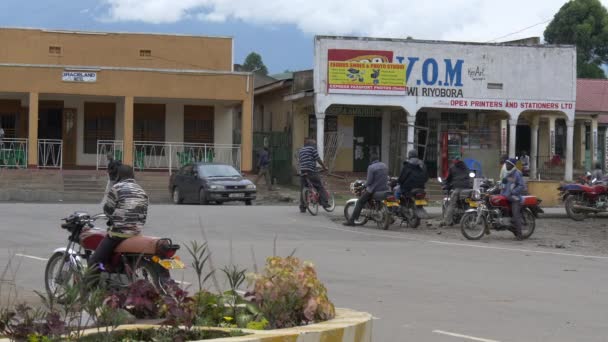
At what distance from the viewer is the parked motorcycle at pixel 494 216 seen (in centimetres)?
1855

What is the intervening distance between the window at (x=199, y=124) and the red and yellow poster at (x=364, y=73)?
665cm

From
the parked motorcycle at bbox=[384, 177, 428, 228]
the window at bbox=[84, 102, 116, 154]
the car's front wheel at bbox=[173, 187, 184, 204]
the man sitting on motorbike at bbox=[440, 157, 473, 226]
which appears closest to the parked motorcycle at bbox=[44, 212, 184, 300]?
the parked motorcycle at bbox=[384, 177, 428, 228]

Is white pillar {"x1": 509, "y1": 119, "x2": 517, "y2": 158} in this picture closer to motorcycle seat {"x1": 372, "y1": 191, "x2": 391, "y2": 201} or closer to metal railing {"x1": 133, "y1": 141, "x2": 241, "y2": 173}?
metal railing {"x1": 133, "y1": 141, "x2": 241, "y2": 173}

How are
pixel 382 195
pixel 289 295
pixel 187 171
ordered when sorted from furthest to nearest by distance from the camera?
pixel 187 171
pixel 382 195
pixel 289 295

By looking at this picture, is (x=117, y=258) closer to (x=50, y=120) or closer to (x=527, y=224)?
(x=527, y=224)

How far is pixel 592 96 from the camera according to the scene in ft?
141

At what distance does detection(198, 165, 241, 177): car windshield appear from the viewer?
29734 millimetres

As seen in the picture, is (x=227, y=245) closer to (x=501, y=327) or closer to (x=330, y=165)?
(x=501, y=327)

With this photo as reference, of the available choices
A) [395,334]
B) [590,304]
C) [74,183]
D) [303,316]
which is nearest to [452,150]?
[74,183]

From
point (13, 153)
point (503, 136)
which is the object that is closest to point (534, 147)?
point (503, 136)

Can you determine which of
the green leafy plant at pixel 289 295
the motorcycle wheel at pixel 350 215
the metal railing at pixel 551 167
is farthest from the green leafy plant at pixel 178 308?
the metal railing at pixel 551 167

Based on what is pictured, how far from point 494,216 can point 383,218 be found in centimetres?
271

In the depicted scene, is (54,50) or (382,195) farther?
(54,50)

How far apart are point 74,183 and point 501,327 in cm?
2646
